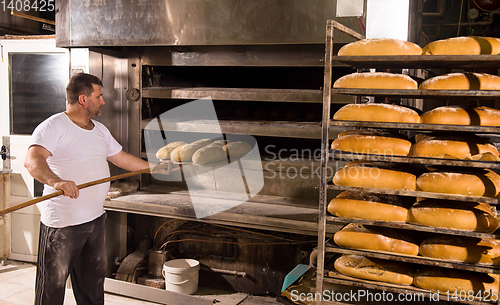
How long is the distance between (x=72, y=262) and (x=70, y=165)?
588 millimetres

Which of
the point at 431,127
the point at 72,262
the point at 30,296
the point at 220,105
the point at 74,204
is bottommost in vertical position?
the point at 30,296

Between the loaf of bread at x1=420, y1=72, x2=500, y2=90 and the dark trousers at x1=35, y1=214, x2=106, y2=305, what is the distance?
2.05 metres

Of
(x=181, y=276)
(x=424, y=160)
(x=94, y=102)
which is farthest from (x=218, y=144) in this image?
(x=424, y=160)

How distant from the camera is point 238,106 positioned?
11.5 ft

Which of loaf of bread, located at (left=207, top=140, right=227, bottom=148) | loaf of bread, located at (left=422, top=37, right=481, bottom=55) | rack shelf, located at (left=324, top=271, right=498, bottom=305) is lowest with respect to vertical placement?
rack shelf, located at (left=324, top=271, right=498, bottom=305)

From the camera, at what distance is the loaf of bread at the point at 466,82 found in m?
1.66

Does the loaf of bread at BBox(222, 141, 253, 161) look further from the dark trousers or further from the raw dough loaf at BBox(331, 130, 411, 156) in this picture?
the raw dough loaf at BBox(331, 130, 411, 156)

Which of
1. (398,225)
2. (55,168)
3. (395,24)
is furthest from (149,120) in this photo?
(398,225)

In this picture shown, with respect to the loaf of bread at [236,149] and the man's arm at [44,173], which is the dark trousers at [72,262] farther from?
the loaf of bread at [236,149]

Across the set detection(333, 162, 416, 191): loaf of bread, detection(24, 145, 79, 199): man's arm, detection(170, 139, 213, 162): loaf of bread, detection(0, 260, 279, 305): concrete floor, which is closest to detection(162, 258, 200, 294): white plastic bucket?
detection(0, 260, 279, 305): concrete floor

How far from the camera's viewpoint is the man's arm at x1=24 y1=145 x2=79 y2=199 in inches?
80.3

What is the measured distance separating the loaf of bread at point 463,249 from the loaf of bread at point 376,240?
0.07m

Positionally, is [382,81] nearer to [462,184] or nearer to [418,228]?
[462,184]

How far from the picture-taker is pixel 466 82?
168cm
